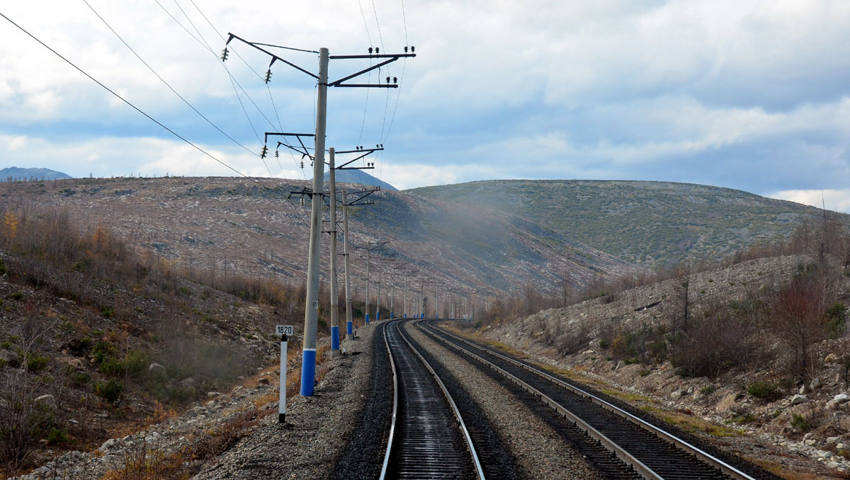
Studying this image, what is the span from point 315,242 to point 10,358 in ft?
32.9

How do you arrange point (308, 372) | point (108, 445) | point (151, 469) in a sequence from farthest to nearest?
point (308, 372)
point (108, 445)
point (151, 469)

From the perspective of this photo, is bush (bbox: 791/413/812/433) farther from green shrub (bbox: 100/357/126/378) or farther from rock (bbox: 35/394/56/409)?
green shrub (bbox: 100/357/126/378)

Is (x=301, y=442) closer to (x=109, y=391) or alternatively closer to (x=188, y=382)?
(x=109, y=391)

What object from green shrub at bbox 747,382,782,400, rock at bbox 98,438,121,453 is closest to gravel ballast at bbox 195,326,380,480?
rock at bbox 98,438,121,453

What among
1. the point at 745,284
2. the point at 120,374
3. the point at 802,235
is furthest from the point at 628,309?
the point at 120,374

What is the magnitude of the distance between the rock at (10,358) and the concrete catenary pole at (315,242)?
8671mm

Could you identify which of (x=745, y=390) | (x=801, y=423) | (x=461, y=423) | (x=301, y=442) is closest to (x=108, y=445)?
(x=301, y=442)

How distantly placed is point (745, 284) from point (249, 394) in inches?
A: 1011

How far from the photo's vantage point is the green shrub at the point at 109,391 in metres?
18.7

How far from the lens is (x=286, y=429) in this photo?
13.1 metres

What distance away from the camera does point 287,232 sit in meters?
121

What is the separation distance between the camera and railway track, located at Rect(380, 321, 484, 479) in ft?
32.0

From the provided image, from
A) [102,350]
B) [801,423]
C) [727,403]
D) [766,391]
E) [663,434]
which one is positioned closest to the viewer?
[663,434]

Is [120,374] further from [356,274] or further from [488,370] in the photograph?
[356,274]
